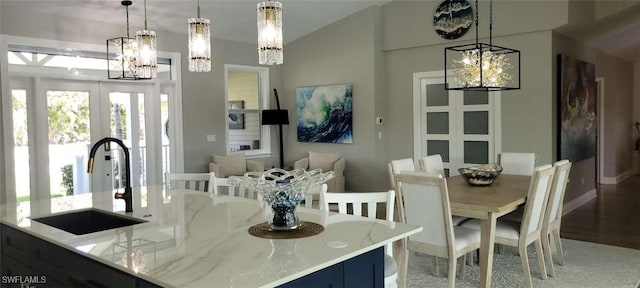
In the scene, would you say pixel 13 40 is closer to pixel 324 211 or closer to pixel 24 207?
pixel 24 207

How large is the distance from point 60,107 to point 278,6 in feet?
12.6

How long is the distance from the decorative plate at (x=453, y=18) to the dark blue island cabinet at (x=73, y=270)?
17.2 feet

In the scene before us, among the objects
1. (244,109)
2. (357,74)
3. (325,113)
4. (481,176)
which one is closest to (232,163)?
(244,109)

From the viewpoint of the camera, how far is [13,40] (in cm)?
512

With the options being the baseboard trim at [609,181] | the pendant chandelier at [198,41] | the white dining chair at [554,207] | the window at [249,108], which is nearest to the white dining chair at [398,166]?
the white dining chair at [554,207]

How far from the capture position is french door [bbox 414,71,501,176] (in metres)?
6.40

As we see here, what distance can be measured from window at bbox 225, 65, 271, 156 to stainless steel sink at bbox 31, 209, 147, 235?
5.11 metres

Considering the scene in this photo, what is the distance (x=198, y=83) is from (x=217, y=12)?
1.13 m

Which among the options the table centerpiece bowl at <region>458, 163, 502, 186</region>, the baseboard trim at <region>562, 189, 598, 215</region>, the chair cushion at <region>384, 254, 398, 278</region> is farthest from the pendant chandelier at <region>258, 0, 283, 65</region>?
the baseboard trim at <region>562, 189, 598, 215</region>

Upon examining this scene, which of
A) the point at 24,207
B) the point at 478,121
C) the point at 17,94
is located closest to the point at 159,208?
the point at 24,207

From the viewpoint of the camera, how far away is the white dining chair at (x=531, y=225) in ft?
11.3

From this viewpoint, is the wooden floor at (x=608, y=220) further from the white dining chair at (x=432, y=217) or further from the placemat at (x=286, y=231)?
the placemat at (x=286, y=231)

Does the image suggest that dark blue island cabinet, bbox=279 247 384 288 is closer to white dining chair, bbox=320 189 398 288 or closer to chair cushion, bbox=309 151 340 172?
white dining chair, bbox=320 189 398 288

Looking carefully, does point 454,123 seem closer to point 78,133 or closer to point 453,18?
point 453,18
